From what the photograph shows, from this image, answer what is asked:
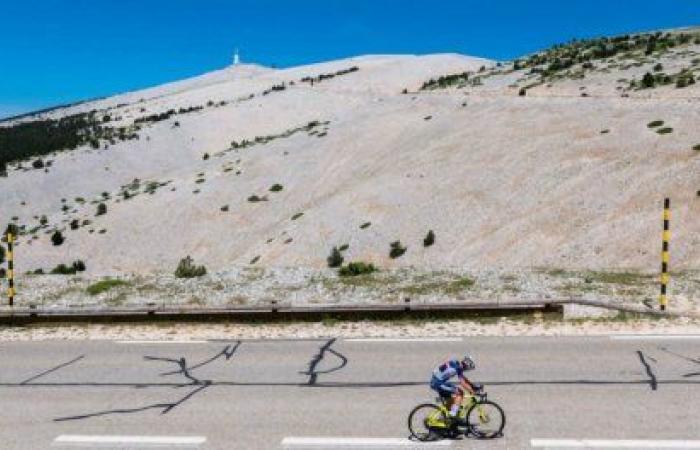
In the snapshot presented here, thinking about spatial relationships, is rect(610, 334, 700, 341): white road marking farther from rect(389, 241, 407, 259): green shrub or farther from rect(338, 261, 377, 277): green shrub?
rect(389, 241, 407, 259): green shrub

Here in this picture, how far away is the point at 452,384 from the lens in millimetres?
9289

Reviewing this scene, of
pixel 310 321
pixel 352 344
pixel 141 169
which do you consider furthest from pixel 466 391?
pixel 141 169

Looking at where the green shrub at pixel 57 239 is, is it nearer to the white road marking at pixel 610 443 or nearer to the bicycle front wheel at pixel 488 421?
the bicycle front wheel at pixel 488 421

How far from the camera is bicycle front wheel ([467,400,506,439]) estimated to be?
9.42 m

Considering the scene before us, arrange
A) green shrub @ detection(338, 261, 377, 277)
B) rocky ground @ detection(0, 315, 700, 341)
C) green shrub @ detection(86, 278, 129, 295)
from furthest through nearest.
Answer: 1. green shrub @ detection(338, 261, 377, 277)
2. green shrub @ detection(86, 278, 129, 295)
3. rocky ground @ detection(0, 315, 700, 341)

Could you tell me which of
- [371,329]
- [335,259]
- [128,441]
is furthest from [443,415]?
[335,259]

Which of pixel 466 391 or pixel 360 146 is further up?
pixel 360 146

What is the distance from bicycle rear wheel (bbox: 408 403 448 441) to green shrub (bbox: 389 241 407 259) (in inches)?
1007

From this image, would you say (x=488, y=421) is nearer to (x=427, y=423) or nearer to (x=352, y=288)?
(x=427, y=423)

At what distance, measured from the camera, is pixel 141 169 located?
259 ft

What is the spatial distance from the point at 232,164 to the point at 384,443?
176 ft

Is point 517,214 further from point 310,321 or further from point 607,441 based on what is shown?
point 607,441

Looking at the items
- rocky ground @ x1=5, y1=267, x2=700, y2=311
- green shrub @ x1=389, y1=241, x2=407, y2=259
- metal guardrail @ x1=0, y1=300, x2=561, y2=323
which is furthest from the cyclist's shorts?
green shrub @ x1=389, y1=241, x2=407, y2=259

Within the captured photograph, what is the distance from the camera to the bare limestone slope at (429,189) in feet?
107
